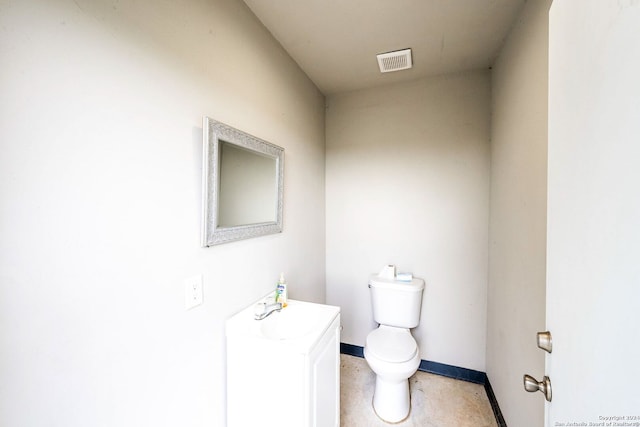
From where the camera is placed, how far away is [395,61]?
5.85 ft

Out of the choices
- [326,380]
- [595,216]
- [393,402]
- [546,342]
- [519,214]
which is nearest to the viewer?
[595,216]

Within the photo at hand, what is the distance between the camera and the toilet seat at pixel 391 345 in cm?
158

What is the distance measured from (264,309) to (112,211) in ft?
2.56

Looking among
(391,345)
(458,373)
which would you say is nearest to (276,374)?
(391,345)

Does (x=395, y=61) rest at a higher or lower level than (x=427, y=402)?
higher

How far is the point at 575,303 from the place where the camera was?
550 mm

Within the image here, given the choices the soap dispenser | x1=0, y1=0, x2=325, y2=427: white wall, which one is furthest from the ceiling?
the soap dispenser

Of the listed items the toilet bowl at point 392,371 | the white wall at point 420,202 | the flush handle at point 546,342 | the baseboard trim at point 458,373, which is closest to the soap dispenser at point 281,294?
the toilet bowl at point 392,371

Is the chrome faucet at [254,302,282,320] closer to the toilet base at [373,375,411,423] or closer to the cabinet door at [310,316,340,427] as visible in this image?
the cabinet door at [310,316,340,427]

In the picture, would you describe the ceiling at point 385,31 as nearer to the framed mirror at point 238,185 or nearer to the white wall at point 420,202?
the white wall at point 420,202

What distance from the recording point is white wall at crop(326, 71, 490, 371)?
76.5 inches

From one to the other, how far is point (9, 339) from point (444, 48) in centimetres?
231

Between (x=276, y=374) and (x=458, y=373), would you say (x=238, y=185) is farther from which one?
(x=458, y=373)

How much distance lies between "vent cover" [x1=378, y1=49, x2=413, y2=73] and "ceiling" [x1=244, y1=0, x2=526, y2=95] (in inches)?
1.4
